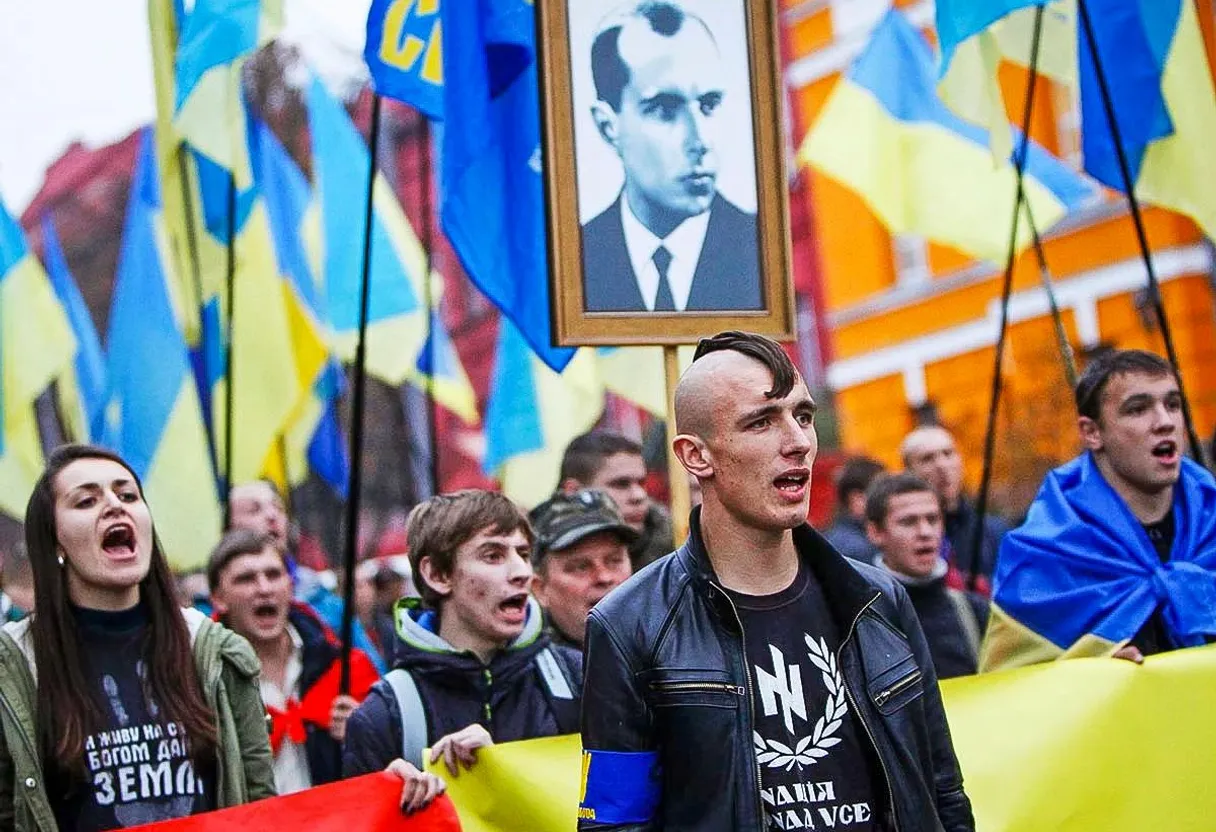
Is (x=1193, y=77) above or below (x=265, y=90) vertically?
below

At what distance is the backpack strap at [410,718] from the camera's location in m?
4.62

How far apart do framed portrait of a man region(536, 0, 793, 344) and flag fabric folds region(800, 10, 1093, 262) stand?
4160 millimetres

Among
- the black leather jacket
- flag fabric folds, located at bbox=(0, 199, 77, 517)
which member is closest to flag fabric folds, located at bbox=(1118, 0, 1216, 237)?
the black leather jacket

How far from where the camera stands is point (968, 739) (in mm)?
4816

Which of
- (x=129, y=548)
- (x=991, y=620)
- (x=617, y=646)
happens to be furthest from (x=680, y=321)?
(x=617, y=646)

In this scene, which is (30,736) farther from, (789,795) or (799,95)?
(799,95)

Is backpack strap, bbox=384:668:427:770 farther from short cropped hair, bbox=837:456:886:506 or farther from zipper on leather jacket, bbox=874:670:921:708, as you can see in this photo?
short cropped hair, bbox=837:456:886:506

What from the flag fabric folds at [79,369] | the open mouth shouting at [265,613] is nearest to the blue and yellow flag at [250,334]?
the flag fabric folds at [79,369]

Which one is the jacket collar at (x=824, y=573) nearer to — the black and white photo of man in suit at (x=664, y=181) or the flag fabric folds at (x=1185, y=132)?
the black and white photo of man in suit at (x=664, y=181)

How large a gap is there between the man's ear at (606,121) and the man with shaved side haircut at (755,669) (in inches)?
76.6

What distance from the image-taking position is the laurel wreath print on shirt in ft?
10.8

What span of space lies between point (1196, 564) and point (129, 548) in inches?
117

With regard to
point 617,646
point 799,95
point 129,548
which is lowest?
point 617,646

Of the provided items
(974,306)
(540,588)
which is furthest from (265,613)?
(974,306)
